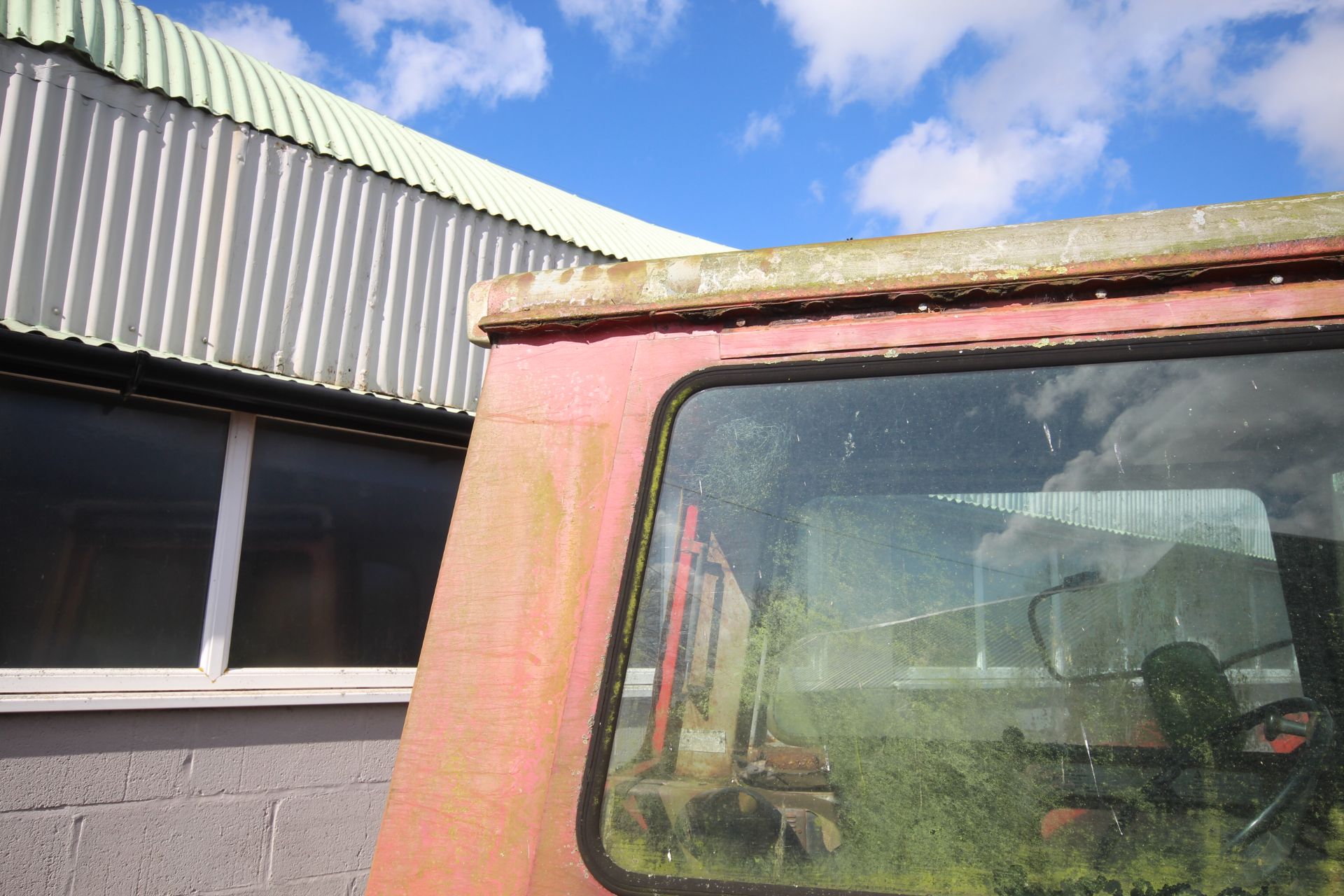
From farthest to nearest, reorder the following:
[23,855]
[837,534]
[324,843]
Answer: [324,843]
[23,855]
[837,534]

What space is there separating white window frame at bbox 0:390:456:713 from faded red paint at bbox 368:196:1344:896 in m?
3.10

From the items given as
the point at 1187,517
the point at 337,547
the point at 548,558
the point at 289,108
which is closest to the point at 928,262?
the point at 1187,517

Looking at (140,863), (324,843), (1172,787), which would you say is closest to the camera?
(1172,787)

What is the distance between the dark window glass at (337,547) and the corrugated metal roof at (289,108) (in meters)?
1.42

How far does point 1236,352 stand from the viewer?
3.44 feet

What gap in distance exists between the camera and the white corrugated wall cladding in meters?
3.84

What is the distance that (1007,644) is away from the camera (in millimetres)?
1033

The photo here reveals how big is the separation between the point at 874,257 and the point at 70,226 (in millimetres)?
3829

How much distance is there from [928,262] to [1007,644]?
44 cm

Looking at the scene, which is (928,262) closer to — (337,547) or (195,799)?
(195,799)

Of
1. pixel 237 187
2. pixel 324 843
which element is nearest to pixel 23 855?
pixel 324 843

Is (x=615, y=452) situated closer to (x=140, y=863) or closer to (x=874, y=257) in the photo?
(x=874, y=257)

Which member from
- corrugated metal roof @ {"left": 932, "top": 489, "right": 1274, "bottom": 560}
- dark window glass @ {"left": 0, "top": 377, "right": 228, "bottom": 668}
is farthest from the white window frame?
corrugated metal roof @ {"left": 932, "top": 489, "right": 1274, "bottom": 560}

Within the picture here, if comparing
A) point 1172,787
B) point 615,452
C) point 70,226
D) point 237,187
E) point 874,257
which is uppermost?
point 237,187
